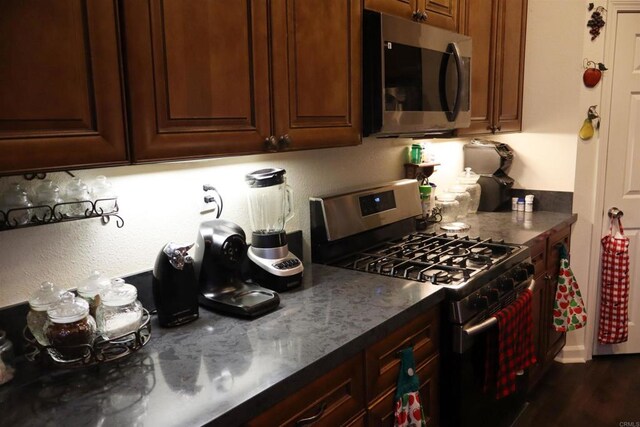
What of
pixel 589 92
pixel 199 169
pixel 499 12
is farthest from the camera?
pixel 589 92

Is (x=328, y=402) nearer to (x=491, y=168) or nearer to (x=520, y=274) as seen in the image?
(x=520, y=274)

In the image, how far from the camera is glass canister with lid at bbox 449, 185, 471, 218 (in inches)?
112

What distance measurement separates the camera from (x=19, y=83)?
3.11 feet

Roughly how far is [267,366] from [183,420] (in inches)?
10.1

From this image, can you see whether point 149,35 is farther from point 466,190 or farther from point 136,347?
point 466,190

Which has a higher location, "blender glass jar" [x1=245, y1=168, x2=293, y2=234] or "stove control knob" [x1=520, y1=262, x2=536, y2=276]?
"blender glass jar" [x1=245, y1=168, x2=293, y2=234]

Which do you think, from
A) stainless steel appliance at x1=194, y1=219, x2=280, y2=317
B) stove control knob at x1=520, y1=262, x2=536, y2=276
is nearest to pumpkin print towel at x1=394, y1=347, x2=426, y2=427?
stainless steel appliance at x1=194, y1=219, x2=280, y2=317

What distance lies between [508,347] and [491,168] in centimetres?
140

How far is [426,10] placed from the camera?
2.15 metres

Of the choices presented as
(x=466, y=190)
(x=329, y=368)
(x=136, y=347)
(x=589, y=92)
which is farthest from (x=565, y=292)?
(x=136, y=347)

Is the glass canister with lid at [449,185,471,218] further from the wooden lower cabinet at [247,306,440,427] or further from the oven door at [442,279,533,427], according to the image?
the wooden lower cabinet at [247,306,440,427]

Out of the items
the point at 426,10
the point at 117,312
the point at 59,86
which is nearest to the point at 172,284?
the point at 117,312

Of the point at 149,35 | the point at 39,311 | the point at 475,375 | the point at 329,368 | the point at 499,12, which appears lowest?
the point at 475,375

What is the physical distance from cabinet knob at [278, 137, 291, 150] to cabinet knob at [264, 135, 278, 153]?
0.8 inches
